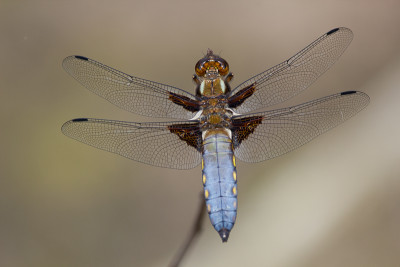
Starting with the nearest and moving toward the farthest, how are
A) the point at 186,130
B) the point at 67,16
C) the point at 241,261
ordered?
1. the point at 186,130
2. the point at 241,261
3. the point at 67,16

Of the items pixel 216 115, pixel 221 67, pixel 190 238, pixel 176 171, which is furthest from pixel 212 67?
pixel 176 171

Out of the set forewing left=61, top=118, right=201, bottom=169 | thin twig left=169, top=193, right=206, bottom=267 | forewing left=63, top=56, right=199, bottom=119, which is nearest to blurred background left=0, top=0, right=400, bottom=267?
forewing left=61, top=118, right=201, bottom=169

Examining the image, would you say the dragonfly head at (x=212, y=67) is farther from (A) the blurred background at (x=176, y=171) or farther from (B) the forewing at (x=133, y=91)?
(A) the blurred background at (x=176, y=171)

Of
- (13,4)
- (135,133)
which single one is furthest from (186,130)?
(13,4)

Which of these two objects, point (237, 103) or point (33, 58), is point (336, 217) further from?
point (33, 58)

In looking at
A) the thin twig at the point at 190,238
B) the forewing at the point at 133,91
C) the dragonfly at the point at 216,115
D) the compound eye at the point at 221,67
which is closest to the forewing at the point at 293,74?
the dragonfly at the point at 216,115

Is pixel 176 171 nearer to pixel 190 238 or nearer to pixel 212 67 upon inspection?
pixel 212 67
